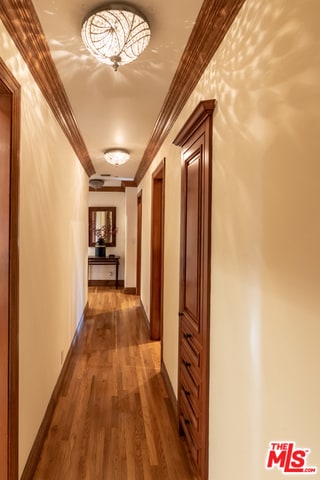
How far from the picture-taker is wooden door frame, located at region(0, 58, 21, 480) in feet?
4.80

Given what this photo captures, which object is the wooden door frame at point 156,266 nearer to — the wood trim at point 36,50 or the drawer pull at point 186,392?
the wood trim at point 36,50

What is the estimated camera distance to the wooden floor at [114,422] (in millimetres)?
1882

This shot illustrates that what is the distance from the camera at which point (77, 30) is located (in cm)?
163

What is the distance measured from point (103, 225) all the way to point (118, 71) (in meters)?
5.83

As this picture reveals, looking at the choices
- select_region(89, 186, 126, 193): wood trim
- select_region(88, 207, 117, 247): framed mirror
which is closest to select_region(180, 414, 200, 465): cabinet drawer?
select_region(88, 207, 117, 247): framed mirror

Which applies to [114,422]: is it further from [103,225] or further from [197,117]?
[103,225]

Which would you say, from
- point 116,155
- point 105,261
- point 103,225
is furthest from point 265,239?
point 103,225

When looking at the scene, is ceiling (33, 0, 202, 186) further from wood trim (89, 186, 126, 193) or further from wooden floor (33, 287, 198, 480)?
wood trim (89, 186, 126, 193)

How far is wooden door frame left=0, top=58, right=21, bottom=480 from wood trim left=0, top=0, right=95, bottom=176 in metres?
0.24

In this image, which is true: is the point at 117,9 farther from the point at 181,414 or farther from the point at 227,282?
the point at 181,414

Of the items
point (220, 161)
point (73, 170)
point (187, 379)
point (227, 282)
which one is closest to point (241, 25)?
point (220, 161)

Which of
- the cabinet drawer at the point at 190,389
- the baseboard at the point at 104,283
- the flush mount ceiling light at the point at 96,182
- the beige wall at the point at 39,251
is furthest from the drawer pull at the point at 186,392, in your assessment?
the baseboard at the point at 104,283

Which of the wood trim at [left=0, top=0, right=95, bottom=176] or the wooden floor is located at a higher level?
the wood trim at [left=0, top=0, right=95, bottom=176]

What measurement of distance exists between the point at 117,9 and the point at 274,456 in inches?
76.2
